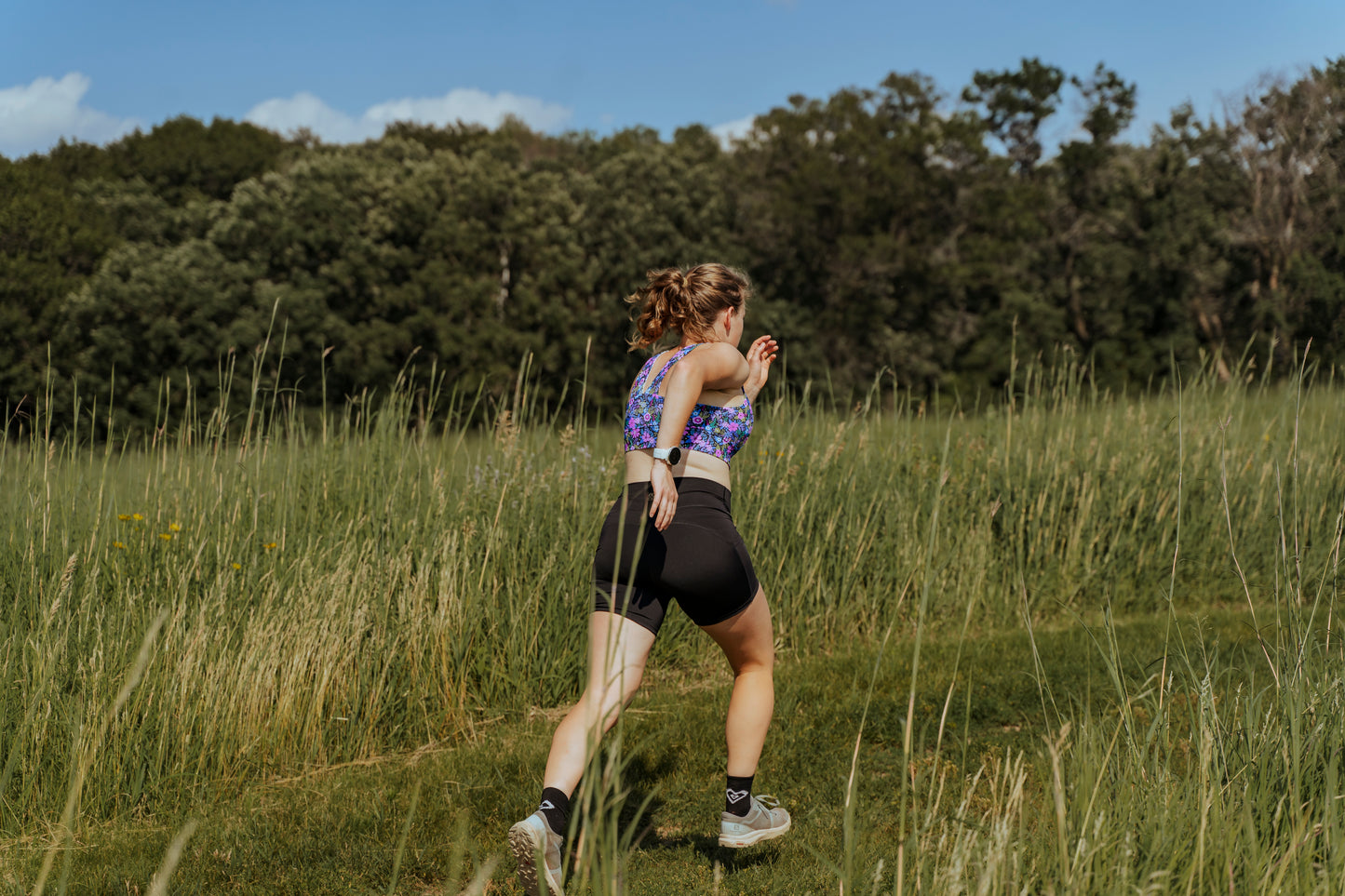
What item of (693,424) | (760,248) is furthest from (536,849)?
(760,248)

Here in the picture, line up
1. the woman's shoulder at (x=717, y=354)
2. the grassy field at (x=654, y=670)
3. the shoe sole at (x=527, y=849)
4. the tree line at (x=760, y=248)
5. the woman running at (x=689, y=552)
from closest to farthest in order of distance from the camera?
the grassy field at (x=654, y=670) → the shoe sole at (x=527, y=849) → the woman running at (x=689, y=552) → the woman's shoulder at (x=717, y=354) → the tree line at (x=760, y=248)

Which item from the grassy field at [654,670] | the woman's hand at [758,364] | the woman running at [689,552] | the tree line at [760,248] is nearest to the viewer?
the grassy field at [654,670]

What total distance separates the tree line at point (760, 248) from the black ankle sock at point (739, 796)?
20.5m

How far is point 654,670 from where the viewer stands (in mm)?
5098

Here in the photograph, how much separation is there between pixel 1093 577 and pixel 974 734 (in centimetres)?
264

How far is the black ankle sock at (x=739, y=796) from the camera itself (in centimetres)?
287

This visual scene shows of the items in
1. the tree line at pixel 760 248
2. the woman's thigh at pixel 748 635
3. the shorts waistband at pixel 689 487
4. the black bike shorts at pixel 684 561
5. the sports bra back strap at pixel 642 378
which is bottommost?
the woman's thigh at pixel 748 635

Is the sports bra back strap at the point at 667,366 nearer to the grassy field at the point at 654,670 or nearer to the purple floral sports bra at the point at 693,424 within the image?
the purple floral sports bra at the point at 693,424

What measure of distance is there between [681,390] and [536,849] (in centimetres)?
130

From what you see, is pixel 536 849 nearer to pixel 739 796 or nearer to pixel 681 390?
pixel 739 796

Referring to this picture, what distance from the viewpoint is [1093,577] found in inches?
255

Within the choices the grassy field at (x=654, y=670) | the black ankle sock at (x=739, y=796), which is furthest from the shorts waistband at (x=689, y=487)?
the black ankle sock at (x=739, y=796)

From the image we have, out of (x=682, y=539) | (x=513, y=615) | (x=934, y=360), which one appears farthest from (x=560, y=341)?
(x=682, y=539)

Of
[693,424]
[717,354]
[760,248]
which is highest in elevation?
[760,248]
